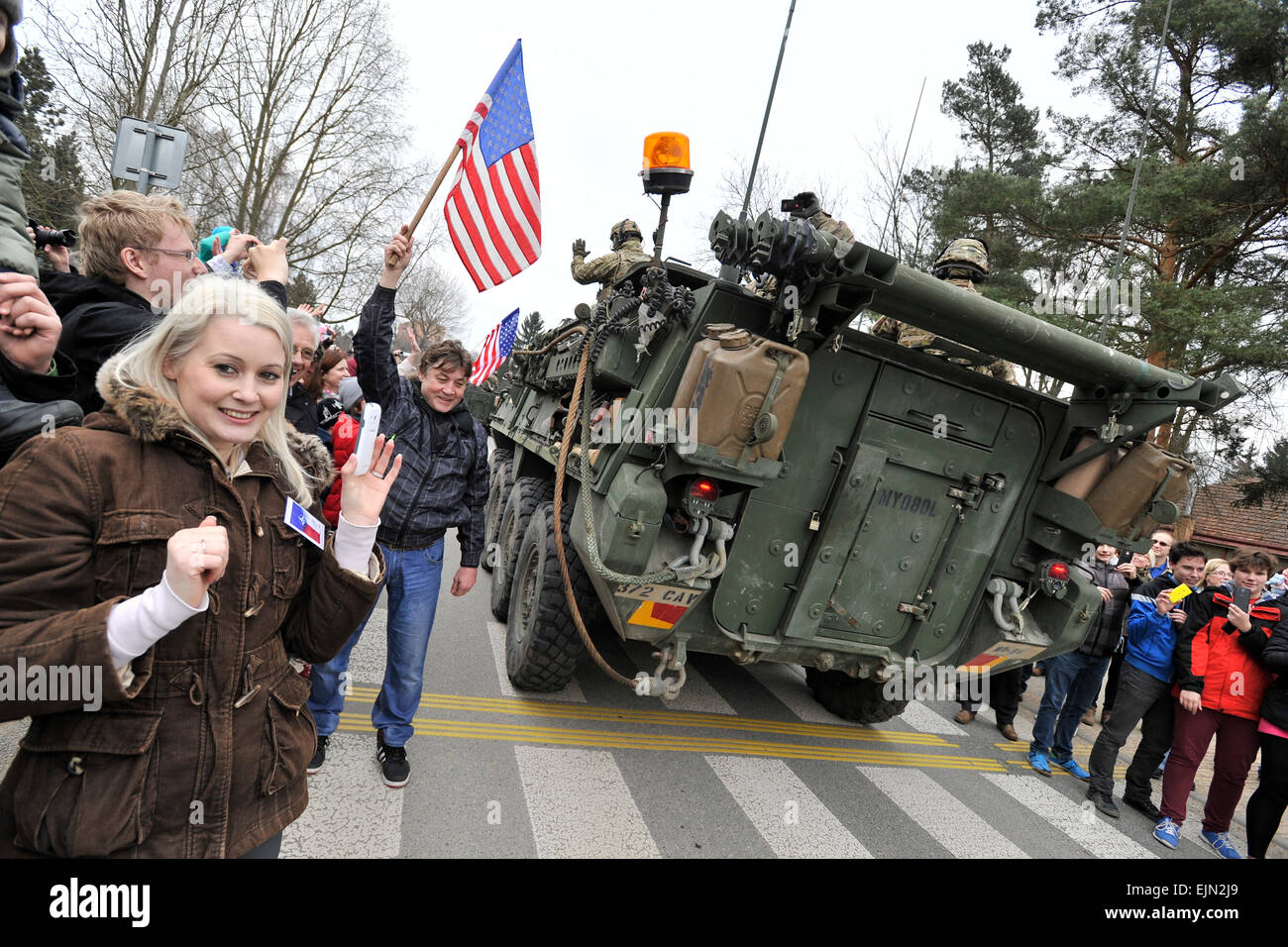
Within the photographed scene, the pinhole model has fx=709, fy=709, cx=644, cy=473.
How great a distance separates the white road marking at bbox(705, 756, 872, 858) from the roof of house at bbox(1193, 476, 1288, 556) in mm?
26271

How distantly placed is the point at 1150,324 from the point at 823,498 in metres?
11.7

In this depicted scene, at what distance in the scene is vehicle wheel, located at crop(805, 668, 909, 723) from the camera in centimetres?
552

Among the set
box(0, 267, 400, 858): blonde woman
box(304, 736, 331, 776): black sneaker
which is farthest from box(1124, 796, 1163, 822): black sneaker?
box(0, 267, 400, 858): blonde woman

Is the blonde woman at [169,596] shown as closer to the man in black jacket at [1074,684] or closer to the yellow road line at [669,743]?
the yellow road line at [669,743]

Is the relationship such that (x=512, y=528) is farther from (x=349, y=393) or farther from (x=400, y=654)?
(x=400, y=654)

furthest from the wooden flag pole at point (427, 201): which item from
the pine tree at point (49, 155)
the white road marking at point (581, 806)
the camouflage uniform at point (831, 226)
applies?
the pine tree at point (49, 155)

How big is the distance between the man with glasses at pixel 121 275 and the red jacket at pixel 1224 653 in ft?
19.0

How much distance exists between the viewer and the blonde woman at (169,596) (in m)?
1.29

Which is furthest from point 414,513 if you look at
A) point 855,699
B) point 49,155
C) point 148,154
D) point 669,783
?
point 49,155

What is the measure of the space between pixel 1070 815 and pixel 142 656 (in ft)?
18.2

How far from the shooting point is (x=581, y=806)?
368 cm

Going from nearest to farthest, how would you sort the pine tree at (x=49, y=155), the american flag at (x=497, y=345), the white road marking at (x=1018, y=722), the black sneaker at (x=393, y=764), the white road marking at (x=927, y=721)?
the black sneaker at (x=393, y=764), the white road marking at (x=927, y=721), the white road marking at (x=1018, y=722), the american flag at (x=497, y=345), the pine tree at (x=49, y=155)
